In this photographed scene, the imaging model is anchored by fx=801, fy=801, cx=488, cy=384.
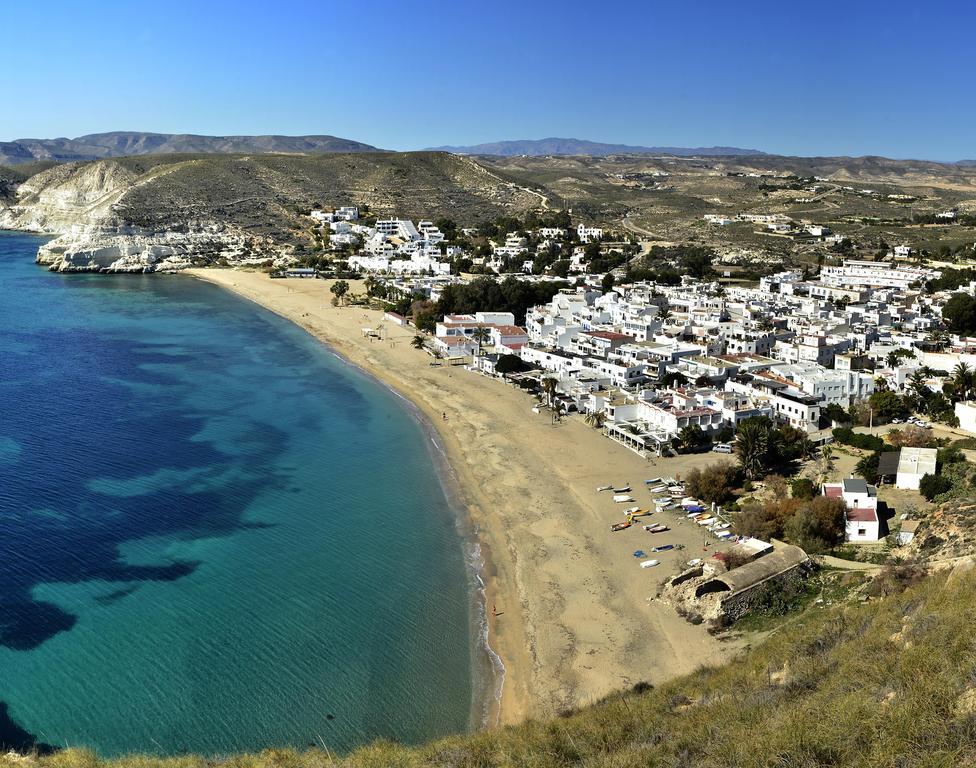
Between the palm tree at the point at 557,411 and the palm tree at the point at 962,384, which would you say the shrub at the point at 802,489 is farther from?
the palm tree at the point at 962,384

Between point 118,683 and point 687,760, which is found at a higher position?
point 687,760

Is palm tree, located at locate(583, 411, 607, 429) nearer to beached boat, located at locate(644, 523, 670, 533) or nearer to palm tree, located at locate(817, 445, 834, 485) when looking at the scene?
palm tree, located at locate(817, 445, 834, 485)

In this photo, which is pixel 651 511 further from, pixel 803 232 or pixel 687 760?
pixel 803 232

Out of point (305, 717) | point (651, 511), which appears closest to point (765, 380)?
point (651, 511)

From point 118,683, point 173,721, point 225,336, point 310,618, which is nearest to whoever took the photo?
point 173,721

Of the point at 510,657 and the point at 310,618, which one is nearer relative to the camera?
the point at 510,657

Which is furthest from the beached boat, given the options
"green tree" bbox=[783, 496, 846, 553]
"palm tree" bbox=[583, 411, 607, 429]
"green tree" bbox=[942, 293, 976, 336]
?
"green tree" bbox=[942, 293, 976, 336]

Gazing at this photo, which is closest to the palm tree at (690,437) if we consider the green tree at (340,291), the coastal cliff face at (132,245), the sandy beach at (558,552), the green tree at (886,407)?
the sandy beach at (558,552)

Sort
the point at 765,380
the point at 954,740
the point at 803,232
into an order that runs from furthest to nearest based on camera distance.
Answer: the point at 803,232, the point at 765,380, the point at 954,740
